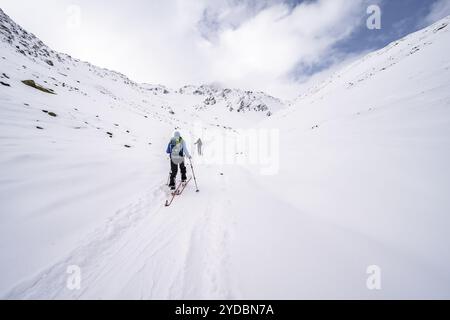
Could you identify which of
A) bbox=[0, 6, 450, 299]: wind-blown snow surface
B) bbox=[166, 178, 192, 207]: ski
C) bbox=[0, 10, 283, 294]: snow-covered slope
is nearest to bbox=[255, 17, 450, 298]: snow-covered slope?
bbox=[0, 6, 450, 299]: wind-blown snow surface

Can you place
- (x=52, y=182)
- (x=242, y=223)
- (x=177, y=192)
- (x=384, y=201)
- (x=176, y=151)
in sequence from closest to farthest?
1. (x=384, y=201)
2. (x=242, y=223)
3. (x=52, y=182)
4. (x=177, y=192)
5. (x=176, y=151)

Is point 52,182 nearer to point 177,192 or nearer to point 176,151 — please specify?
point 177,192

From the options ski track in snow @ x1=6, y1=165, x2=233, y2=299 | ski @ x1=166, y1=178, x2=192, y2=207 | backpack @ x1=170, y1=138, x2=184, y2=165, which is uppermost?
backpack @ x1=170, y1=138, x2=184, y2=165

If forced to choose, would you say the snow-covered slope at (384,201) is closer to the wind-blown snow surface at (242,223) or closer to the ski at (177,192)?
the wind-blown snow surface at (242,223)

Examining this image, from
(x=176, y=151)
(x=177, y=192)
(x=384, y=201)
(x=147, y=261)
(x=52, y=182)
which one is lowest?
(x=147, y=261)

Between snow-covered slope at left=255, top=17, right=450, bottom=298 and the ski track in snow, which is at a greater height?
snow-covered slope at left=255, top=17, right=450, bottom=298

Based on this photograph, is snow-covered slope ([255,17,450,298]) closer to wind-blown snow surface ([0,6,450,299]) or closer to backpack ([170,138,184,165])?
wind-blown snow surface ([0,6,450,299])

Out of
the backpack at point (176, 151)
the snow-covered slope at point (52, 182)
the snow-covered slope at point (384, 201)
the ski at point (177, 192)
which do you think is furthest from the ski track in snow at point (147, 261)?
the backpack at point (176, 151)

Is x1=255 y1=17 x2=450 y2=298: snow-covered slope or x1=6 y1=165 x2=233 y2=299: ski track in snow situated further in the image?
x1=6 y1=165 x2=233 y2=299: ski track in snow

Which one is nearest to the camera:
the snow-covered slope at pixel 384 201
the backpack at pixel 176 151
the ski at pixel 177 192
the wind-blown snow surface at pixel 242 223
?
the snow-covered slope at pixel 384 201

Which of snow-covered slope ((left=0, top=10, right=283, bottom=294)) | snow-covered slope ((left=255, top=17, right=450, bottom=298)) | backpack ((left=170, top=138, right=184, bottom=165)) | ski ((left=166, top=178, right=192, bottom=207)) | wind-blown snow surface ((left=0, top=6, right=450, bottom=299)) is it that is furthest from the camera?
backpack ((left=170, top=138, right=184, bottom=165))

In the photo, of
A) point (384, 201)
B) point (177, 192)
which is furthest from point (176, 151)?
point (384, 201)

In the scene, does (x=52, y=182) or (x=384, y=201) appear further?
(x=52, y=182)
